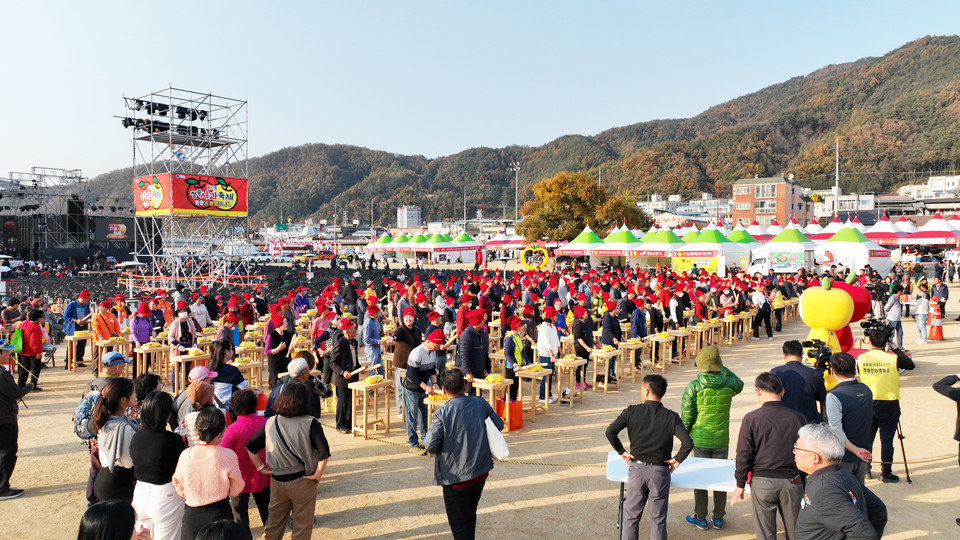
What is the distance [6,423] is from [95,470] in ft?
5.56

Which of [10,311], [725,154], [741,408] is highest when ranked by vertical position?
[725,154]

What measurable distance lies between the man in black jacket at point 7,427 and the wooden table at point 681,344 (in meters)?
10.2

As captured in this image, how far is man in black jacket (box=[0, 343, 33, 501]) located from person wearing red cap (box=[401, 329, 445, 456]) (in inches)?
145

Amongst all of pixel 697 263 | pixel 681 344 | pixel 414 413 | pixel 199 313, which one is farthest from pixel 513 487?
pixel 697 263

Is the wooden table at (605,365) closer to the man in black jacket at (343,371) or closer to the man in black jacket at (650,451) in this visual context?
the man in black jacket at (343,371)

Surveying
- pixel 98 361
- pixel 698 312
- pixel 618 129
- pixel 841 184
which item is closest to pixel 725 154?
pixel 841 184

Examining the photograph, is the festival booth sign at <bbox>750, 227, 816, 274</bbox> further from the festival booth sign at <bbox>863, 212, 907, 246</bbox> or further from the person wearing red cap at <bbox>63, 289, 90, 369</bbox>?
the person wearing red cap at <bbox>63, 289, 90, 369</bbox>

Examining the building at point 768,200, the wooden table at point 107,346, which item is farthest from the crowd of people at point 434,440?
the building at point 768,200

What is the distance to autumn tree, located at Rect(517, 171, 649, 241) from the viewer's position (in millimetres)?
41344

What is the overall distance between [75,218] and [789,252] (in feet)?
169

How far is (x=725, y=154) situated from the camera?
3944 inches

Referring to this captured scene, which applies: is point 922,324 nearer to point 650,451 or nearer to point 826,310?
point 826,310

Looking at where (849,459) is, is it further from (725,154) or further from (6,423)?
(725,154)

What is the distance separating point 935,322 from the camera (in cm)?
1362
